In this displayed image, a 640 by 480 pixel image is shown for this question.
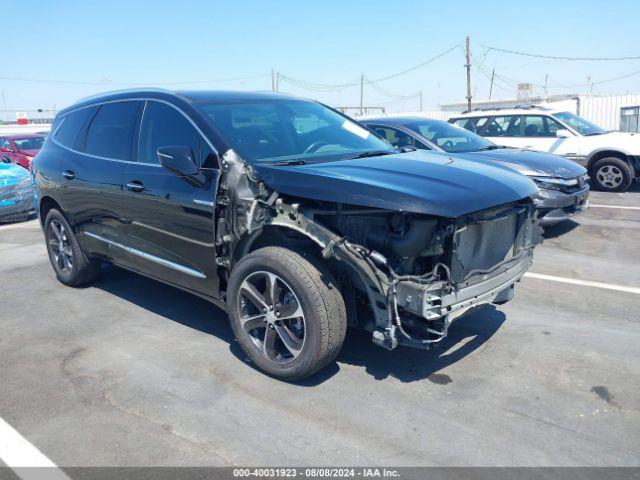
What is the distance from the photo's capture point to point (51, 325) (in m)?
5.00

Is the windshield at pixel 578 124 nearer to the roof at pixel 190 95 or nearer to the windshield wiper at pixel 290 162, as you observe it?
the roof at pixel 190 95

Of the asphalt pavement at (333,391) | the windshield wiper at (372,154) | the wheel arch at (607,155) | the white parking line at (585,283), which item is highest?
the windshield wiper at (372,154)

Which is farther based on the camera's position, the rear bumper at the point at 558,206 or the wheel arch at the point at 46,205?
the rear bumper at the point at 558,206

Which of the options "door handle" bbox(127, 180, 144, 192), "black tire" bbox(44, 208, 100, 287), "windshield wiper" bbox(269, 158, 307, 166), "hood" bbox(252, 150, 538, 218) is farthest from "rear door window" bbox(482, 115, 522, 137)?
"door handle" bbox(127, 180, 144, 192)

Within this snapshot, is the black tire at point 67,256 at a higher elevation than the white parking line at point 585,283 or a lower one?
higher

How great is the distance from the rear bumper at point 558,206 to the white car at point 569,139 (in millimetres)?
4236

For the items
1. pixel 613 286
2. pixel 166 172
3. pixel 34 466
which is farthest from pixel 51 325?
pixel 613 286

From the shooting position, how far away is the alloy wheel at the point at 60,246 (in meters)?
5.92

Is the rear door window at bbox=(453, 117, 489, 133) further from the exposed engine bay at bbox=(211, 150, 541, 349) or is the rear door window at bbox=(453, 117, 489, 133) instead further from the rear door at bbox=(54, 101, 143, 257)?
the rear door at bbox=(54, 101, 143, 257)

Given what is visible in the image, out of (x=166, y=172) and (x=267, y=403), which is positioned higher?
(x=166, y=172)

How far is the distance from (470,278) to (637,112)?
17.5 m

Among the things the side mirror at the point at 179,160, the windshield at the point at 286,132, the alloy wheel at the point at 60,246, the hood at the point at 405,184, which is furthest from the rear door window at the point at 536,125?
the side mirror at the point at 179,160

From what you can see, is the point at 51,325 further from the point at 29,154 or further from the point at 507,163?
the point at 29,154

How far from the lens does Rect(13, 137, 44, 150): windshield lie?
1773 cm
